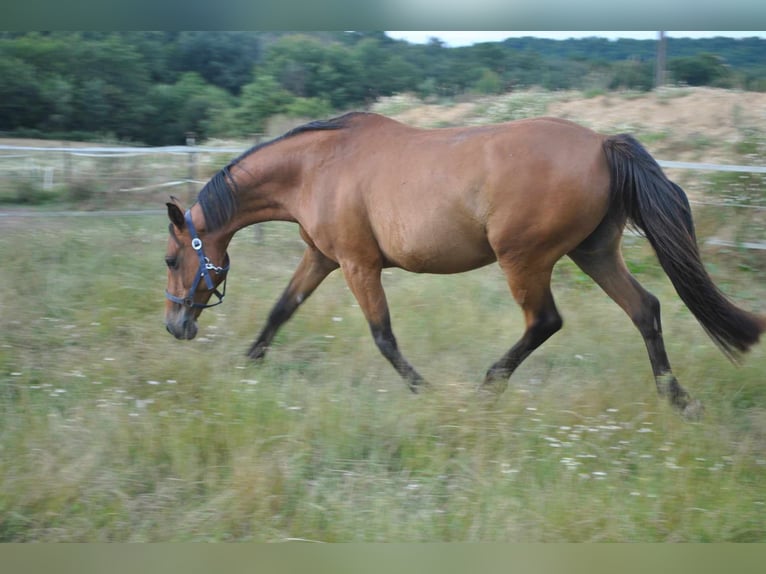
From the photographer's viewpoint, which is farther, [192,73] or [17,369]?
[192,73]

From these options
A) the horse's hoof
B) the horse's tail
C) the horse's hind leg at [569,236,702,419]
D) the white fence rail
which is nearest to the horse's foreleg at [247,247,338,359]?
the horse's hoof

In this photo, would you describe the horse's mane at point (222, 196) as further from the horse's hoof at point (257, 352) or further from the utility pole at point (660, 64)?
the utility pole at point (660, 64)

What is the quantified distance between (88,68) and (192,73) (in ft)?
5.57

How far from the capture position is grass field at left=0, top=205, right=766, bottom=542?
131 inches

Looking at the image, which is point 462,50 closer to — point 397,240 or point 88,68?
point 88,68

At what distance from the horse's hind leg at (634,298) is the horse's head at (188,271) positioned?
2.29 meters

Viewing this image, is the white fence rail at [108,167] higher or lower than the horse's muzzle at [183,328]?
higher

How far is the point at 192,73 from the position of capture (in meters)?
10.1

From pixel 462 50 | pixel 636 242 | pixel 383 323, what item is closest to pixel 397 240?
pixel 383 323

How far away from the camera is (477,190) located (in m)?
4.31

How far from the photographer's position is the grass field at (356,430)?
333 cm

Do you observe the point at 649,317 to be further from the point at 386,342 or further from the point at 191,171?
the point at 191,171

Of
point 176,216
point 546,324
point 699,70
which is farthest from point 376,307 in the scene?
point 699,70

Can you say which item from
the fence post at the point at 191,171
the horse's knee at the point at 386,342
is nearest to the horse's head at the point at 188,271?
the horse's knee at the point at 386,342
